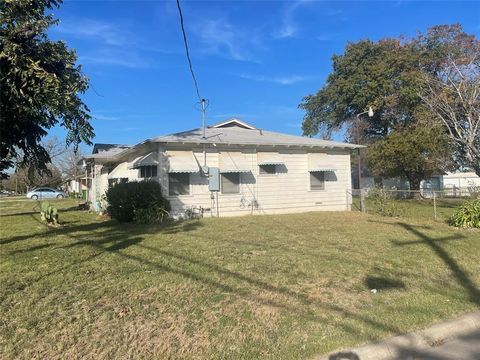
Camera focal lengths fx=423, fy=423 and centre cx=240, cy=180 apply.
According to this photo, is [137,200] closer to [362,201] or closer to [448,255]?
[362,201]

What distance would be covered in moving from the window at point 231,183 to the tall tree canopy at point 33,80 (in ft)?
30.0

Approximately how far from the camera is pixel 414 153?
29.4 meters

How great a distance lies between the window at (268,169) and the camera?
1809 centimetres

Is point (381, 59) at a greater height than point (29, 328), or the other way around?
point (381, 59)

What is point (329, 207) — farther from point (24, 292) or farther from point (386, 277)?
point (24, 292)

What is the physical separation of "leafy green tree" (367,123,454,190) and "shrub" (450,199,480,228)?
16.7m

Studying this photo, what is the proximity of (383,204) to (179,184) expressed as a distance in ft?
26.5

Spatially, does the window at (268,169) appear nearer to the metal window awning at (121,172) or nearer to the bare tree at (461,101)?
the metal window awning at (121,172)

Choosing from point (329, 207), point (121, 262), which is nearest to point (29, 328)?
point (121, 262)

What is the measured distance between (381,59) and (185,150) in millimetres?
26291

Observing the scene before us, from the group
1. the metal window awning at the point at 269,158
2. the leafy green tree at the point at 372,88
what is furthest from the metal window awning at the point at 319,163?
the leafy green tree at the point at 372,88

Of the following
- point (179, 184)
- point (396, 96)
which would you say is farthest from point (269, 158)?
point (396, 96)

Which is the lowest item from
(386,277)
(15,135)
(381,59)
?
(386,277)

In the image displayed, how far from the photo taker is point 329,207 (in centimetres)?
1955
